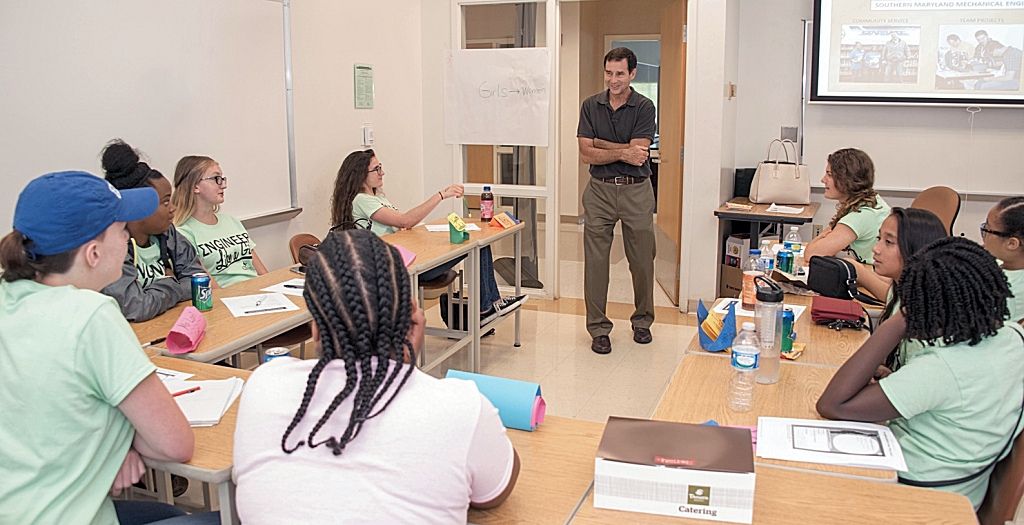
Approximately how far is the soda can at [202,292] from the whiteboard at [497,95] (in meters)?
3.36

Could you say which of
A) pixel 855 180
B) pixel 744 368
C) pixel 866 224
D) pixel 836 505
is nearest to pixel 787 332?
pixel 744 368

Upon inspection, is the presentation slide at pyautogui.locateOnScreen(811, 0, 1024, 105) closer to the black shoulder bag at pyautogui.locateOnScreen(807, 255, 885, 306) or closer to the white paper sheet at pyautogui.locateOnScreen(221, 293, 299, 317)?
the black shoulder bag at pyautogui.locateOnScreen(807, 255, 885, 306)

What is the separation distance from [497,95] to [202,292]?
3469 millimetres

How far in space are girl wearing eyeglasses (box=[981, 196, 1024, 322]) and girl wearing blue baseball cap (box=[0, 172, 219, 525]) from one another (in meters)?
2.50

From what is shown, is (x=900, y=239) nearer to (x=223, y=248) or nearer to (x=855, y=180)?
(x=855, y=180)

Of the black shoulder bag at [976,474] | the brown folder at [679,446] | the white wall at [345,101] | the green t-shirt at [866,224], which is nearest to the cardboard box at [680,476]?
the brown folder at [679,446]

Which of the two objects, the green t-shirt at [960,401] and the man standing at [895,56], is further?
the man standing at [895,56]

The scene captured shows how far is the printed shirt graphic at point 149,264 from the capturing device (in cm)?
302

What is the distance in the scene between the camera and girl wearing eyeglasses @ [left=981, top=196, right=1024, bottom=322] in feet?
8.48

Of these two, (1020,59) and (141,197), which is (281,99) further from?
(1020,59)

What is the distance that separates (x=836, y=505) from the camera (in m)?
1.60

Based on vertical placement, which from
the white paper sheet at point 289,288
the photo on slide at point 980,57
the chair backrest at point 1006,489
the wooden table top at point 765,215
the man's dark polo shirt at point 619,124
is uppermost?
the photo on slide at point 980,57

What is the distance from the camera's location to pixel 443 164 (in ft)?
20.4

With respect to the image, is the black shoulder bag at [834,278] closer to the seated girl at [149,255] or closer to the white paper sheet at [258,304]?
the white paper sheet at [258,304]
